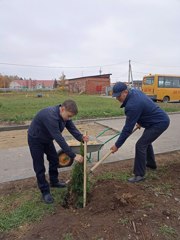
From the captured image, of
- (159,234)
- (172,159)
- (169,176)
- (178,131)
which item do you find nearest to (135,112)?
(169,176)

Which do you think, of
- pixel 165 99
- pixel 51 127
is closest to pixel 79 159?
pixel 51 127

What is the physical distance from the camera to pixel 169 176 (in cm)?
483

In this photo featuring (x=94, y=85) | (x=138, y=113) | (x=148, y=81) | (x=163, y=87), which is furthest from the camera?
(x=94, y=85)

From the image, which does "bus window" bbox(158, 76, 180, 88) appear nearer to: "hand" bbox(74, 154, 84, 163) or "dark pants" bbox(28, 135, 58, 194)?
"dark pants" bbox(28, 135, 58, 194)

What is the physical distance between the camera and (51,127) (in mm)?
3512

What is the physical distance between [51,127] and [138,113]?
4.81ft

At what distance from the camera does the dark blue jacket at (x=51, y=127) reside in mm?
3516

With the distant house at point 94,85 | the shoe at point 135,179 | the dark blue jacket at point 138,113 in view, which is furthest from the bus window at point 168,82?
the distant house at point 94,85

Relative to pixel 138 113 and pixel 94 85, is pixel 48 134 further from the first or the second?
pixel 94 85

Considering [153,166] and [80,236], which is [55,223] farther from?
[153,166]

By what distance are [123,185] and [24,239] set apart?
1688 mm

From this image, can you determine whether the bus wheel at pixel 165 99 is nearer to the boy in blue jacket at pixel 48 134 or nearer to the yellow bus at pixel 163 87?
the yellow bus at pixel 163 87

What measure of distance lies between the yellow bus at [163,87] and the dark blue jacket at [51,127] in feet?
62.7

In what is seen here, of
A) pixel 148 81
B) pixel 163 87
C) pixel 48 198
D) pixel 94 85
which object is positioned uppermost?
pixel 148 81
